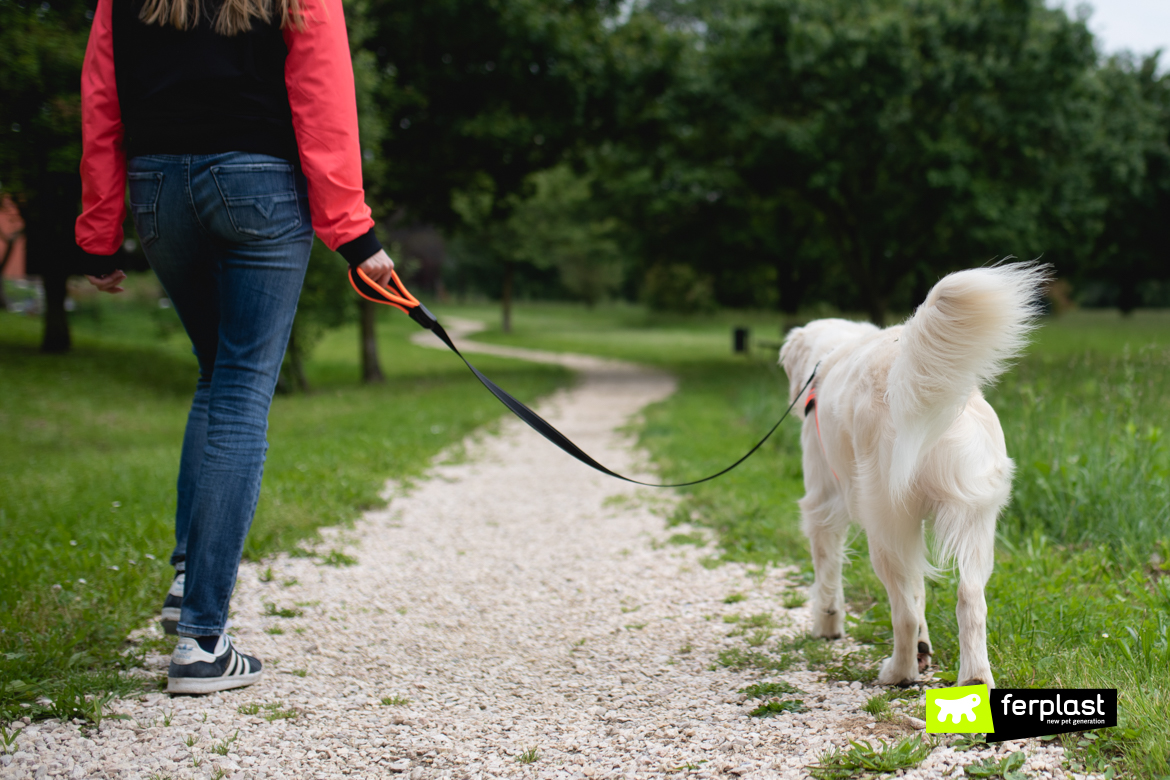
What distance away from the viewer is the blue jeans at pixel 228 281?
239cm

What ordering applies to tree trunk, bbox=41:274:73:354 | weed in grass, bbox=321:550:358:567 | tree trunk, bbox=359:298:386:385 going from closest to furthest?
weed in grass, bbox=321:550:358:567 < tree trunk, bbox=359:298:386:385 < tree trunk, bbox=41:274:73:354

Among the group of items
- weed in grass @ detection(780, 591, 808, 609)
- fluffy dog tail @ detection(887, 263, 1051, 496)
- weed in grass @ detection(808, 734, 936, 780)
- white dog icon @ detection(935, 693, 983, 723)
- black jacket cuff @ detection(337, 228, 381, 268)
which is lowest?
weed in grass @ detection(780, 591, 808, 609)

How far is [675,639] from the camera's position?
123 inches

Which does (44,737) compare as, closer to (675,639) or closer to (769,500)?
(675,639)

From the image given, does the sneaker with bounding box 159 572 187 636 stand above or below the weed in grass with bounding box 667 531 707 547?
above

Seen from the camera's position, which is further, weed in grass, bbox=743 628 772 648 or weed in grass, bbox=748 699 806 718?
weed in grass, bbox=743 628 772 648

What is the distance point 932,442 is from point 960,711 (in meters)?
0.71

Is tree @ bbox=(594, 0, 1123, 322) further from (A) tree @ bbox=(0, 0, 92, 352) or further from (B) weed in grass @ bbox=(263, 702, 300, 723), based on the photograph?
(B) weed in grass @ bbox=(263, 702, 300, 723)

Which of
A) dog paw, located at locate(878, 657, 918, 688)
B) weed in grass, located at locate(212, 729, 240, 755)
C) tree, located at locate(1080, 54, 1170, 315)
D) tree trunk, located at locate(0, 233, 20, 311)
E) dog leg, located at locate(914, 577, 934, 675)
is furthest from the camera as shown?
tree trunk, located at locate(0, 233, 20, 311)

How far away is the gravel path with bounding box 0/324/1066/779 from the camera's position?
2098mm

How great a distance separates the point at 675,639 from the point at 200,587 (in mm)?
1719

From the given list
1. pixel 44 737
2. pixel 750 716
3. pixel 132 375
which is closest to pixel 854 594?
pixel 750 716

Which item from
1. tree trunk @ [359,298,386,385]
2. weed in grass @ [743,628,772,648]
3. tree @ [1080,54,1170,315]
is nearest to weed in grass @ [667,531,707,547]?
weed in grass @ [743,628,772,648]

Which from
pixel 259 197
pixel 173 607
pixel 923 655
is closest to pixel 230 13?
pixel 259 197
